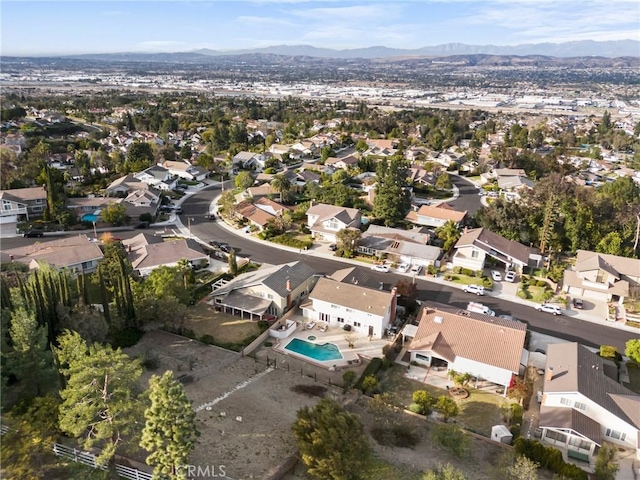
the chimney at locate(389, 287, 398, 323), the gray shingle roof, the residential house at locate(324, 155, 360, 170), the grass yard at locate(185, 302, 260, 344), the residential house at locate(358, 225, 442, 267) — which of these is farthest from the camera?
the residential house at locate(324, 155, 360, 170)

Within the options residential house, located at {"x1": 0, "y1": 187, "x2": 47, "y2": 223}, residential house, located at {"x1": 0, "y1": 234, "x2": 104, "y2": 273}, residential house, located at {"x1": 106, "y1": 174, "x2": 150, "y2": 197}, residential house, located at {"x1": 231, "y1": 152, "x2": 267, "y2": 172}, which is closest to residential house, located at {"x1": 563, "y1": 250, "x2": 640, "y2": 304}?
residential house, located at {"x1": 0, "y1": 234, "x2": 104, "y2": 273}

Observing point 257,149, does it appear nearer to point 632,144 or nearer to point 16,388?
point 16,388

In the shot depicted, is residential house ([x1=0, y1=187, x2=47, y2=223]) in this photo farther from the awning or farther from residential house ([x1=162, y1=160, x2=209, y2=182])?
the awning

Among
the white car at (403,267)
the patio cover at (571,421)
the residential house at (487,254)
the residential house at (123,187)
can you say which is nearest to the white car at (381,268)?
the white car at (403,267)

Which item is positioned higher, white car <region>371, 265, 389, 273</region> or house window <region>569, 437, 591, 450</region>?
white car <region>371, 265, 389, 273</region>

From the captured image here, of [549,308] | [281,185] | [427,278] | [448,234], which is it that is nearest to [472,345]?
[549,308]

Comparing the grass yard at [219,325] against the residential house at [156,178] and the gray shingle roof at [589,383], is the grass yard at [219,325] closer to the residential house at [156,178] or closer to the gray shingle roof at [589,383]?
the gray shingle roof at [589,383]
